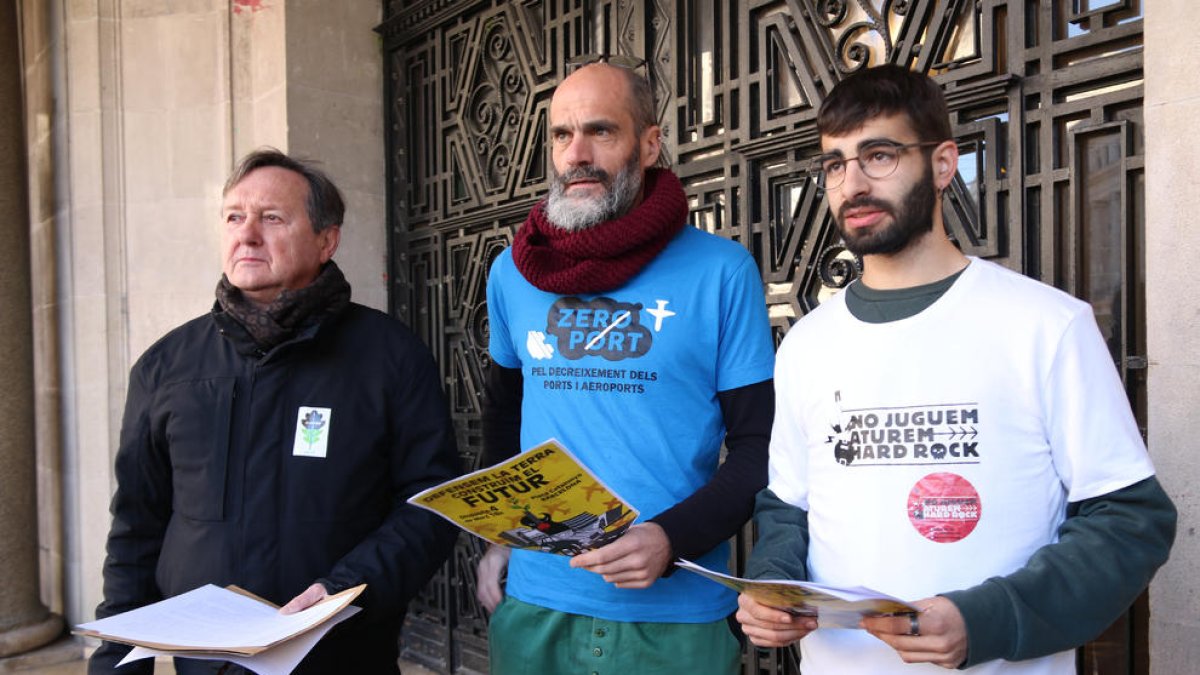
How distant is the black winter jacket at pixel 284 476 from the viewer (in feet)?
7.18

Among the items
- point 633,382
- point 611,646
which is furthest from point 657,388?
point 611,646

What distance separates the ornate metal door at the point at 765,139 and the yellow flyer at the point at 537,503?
1.40 metres

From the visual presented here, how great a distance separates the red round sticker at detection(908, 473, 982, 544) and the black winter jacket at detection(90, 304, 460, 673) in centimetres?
118

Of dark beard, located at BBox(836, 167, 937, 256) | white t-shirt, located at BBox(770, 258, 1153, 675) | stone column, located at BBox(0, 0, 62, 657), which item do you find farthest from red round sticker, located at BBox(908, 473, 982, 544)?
stone column, located at BBox(0, 0, 62, 657)

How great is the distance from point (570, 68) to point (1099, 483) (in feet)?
10.1

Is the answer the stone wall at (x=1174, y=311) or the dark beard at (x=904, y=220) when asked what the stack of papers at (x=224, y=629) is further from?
the stone wall at (x=1174, y=311)

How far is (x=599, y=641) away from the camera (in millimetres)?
2039

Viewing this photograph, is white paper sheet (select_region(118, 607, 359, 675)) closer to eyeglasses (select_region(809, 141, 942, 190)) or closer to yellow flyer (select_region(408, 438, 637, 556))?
yellow flyer (select_region(408, 438, 637, 556))

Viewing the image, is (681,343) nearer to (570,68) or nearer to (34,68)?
(570,68)

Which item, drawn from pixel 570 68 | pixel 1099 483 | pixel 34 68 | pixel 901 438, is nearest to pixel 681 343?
pixel 901 438

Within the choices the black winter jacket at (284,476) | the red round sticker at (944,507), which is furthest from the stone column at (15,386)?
the red round sticker at (944,507)

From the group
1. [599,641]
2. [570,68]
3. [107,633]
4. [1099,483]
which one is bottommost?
[599,641]

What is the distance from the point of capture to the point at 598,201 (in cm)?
216

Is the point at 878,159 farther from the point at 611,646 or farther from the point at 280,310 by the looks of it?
the point at 280,310
